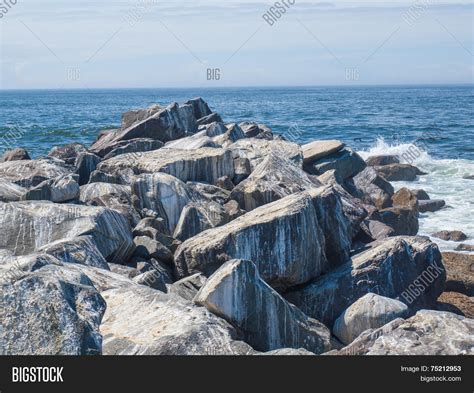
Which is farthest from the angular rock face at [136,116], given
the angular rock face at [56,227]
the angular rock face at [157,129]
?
the angular rock face at [56,227]

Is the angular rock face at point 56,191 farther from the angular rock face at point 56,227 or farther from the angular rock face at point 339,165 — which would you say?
the angular rock face at point 339,165

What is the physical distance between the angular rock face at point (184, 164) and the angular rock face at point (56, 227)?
3.50 meters

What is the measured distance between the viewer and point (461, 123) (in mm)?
49312

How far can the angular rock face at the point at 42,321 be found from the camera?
652 centimetres

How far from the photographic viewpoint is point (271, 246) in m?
10.6

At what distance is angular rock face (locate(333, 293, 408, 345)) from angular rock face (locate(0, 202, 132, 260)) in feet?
11.7

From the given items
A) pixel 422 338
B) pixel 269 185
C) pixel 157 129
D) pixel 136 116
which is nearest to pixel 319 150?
pixel 157 129

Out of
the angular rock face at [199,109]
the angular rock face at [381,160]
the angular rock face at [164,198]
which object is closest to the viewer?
the angular rock face at [164,198]

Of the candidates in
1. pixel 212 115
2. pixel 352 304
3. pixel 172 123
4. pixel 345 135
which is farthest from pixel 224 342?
pixel 345 135

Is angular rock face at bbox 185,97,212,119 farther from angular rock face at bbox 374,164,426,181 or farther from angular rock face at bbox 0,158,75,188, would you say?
angular rock face at bbox 0,158,75,188

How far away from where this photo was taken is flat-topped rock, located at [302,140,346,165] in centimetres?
1833

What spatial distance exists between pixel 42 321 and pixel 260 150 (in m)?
10.6

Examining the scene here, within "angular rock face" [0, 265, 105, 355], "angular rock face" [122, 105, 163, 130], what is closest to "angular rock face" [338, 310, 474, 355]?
"angular rock face" [0, 265, 105, 355]

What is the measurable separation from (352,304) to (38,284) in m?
4.92
